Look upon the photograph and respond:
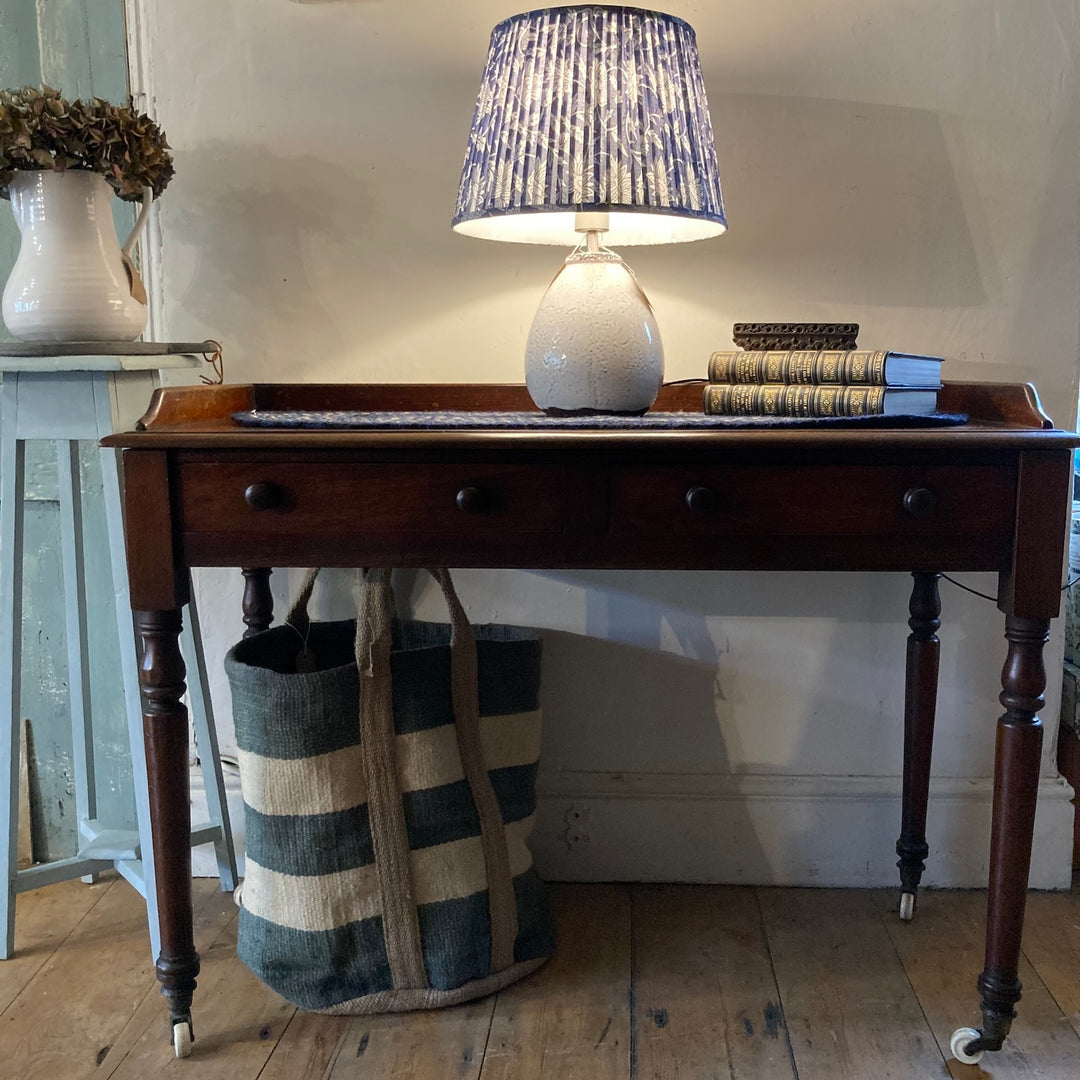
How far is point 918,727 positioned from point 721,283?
27.7 inches

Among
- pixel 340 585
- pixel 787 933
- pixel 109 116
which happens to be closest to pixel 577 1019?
pixel 787 933

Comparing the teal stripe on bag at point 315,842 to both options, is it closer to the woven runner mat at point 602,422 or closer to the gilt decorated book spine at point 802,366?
the woven runner mat at point 602,422

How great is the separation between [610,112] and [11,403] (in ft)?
2.79

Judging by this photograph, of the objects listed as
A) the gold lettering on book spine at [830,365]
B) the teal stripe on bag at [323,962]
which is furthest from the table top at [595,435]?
the teal stripe on bag at [323,962]

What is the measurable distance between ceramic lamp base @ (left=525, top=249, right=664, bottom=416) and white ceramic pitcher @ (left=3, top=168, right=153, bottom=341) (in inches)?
22.5

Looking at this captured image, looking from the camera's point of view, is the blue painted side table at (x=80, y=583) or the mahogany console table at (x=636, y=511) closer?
the mahogany console table at (x=636, y=511)

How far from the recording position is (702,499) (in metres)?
1.12

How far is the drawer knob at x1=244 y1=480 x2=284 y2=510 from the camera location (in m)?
1.13

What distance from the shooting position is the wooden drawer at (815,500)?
1107mm

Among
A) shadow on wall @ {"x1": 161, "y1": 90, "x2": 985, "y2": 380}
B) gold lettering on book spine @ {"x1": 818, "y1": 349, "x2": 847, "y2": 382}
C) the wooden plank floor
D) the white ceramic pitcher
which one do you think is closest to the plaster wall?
shadow on wall @ {"x1": 161, "y1": 90, "x2": 985, "y2": 380}

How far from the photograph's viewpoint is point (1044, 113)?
1.51m

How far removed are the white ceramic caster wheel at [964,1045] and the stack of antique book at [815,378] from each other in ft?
2.33

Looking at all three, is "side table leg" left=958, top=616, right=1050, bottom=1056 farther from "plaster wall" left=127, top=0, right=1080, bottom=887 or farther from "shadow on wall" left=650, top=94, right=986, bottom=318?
"shadow on wall" left=650, top=94, right=986, bottom=318

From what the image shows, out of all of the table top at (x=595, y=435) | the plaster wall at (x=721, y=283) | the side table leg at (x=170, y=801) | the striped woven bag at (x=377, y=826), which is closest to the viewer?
the table top at (x=595, y=435)
